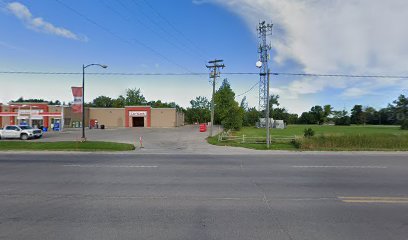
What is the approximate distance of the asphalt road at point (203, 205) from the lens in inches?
185

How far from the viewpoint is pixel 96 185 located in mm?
8258

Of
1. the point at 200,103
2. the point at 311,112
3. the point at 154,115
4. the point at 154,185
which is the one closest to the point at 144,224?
the point at 154,185

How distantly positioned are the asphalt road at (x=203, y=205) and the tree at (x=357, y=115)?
146 m

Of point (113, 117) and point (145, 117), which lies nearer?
point (145, 117)

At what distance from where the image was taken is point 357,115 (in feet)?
461

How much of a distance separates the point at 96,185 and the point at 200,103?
388 ft

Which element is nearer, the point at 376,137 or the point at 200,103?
the point at 376,137

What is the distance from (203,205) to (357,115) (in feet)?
514

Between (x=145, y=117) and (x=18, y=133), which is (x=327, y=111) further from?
(x=18, y=133)

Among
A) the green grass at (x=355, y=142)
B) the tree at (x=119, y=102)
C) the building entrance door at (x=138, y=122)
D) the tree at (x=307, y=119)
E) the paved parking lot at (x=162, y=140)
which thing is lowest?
the paved parking lot at (x=162, y=140)

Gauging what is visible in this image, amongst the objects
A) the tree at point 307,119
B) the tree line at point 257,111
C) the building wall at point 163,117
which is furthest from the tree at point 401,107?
the building wall at point 163,117

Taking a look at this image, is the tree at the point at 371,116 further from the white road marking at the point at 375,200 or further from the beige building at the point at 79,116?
the white road marking at the point at 375,200

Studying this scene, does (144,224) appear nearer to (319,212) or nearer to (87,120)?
(319,212)

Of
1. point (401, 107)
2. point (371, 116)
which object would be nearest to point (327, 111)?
point (371, 116)
